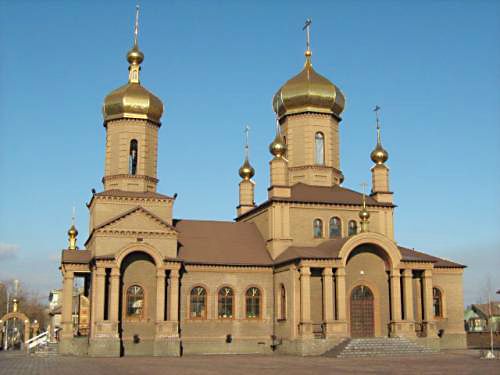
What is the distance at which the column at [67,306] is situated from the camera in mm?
35406

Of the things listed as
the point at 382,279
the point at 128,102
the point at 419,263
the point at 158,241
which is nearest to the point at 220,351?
the point at 158,241

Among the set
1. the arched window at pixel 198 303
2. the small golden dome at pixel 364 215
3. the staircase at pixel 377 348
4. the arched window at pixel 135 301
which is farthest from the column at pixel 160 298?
the small golden dome at pixel 364 215

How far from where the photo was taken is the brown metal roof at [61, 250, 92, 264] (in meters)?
36.3

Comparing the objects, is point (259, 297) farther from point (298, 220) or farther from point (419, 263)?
point (419, 263)

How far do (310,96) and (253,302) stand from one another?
→ 13219 mm

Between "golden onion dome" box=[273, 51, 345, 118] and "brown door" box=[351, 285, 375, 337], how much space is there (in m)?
11.7

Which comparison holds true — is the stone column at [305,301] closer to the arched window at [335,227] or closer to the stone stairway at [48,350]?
the arched window at [335,227]

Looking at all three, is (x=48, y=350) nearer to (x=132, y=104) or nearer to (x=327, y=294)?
(x=132, y=104)

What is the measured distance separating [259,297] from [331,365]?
11.2 metres

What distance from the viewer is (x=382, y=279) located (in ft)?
123

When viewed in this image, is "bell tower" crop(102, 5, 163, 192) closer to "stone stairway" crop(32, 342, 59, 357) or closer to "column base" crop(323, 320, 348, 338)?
"stone stairway" crop(32, 342, 59, 357)

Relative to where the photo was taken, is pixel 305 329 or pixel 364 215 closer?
pixel 305 329

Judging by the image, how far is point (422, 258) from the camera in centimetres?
3844

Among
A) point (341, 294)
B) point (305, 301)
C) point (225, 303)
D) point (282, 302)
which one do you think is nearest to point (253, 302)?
point (225, 303)
